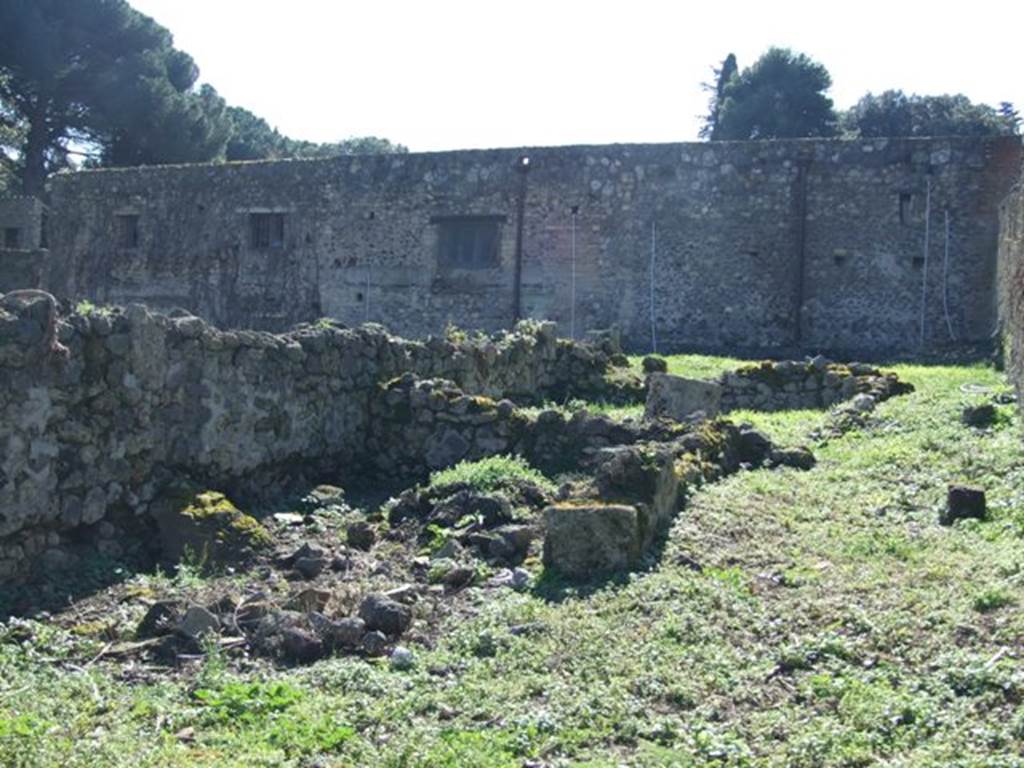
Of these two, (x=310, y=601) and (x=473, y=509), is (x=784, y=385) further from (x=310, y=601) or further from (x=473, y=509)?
(x=310, y=601)

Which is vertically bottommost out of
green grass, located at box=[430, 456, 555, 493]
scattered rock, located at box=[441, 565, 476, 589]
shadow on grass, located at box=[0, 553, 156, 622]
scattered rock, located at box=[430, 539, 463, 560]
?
shadow on grass, located at box=[0, 553, 156, 622]

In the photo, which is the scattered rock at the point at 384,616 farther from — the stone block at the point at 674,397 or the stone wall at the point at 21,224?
the stone wall at the point at 21,224

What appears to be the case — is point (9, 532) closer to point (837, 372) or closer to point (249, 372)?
point (249, 372)

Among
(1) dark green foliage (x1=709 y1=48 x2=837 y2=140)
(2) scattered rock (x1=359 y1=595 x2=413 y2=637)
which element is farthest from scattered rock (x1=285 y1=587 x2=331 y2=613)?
(1) dark green foliage (x1=709 y1=48 x2=837 y2=140)

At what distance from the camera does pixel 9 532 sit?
7855 mm

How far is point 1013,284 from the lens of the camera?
14961 mm

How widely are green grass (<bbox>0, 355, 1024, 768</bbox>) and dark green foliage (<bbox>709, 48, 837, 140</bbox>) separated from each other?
4020 cm

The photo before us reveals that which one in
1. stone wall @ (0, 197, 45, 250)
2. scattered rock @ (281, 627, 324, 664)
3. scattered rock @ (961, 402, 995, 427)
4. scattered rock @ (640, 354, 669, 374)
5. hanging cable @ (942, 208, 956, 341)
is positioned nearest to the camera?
scattered rock @ (281, 627, 324, 664)

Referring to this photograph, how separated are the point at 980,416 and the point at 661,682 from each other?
711cm

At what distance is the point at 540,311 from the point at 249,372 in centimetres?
1366

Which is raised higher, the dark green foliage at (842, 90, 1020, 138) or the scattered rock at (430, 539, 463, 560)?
the dark green foliage at (842, 90, 1020, 138)

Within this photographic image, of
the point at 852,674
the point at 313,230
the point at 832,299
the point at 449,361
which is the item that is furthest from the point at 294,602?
the point at 313,230

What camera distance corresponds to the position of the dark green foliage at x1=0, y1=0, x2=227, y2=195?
133 ft

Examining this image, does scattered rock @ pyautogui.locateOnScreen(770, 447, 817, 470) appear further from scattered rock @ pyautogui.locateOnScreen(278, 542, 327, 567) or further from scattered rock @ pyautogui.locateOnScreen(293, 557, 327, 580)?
scattered rock @ pyautogui.locateOnScreen(293, 557, 327, 580)
